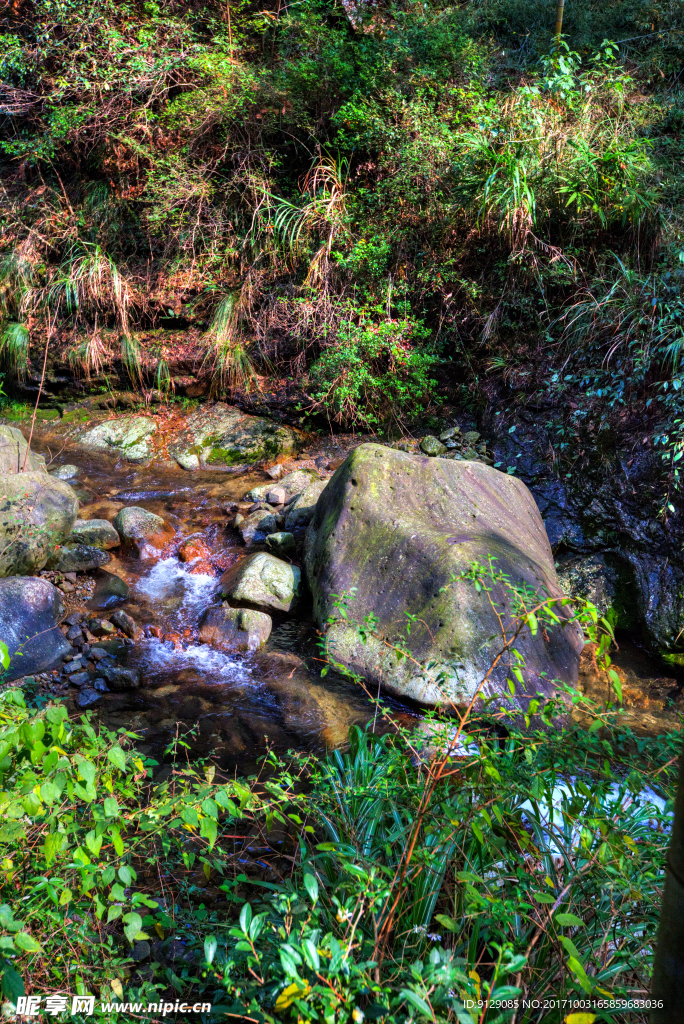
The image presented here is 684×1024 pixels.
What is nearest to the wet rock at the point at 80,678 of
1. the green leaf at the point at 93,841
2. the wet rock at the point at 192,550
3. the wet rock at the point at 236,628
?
the wet rock at the point at 236,628

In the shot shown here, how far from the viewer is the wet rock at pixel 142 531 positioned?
499 centimetres

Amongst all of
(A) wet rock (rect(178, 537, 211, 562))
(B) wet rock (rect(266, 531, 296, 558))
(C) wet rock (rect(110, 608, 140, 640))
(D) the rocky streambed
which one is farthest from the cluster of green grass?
(C) wet rock (rect(110, 608, 140, 640))

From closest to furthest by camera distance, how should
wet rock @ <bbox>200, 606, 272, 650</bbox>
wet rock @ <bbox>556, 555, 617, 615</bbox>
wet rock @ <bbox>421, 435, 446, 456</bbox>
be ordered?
wet rock @ <bbox>200, 606, 272, 650</bbox> < wet rock @ <bbox>556, 555, 617, 615</bbox> < wet rock @ <bbox>421, 435, 446, 456</bbox>

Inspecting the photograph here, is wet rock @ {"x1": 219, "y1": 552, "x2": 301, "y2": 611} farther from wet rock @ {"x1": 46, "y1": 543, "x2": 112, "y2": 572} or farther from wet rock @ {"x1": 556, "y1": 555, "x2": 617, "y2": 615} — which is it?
wet rock @ {"x1": 556, "y1": 555, "x2": 617, "y2": 615}

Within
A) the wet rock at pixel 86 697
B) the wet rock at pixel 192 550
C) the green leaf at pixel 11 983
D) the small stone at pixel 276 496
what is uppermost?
the green leaf at pixel 11 983

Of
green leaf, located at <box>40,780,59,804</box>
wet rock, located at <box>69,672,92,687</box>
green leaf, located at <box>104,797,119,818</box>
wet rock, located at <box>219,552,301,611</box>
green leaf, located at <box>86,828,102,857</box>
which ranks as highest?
green leaf, located at <box>40,780,59,804</box>

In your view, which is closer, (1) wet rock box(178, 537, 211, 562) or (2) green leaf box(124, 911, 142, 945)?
(2) green leaf box(124, 911, 142, 945)

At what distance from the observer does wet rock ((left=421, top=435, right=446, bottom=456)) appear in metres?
5.77

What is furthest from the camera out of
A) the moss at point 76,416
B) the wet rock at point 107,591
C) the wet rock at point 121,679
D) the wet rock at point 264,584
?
the moss at point 76,416

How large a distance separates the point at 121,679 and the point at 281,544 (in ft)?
5.64

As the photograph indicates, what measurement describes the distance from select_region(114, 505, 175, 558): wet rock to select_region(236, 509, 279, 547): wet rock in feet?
2.06

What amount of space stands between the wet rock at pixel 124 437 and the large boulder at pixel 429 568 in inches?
121

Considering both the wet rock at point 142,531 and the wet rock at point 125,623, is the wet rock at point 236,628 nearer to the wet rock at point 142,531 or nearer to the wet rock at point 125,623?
the wet rock at point 125,623

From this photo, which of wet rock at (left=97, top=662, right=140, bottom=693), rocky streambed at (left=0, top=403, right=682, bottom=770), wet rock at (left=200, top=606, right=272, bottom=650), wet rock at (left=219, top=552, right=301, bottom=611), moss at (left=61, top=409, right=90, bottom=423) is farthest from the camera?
moss at (left=61, top=409, right=90, bottom=423)
